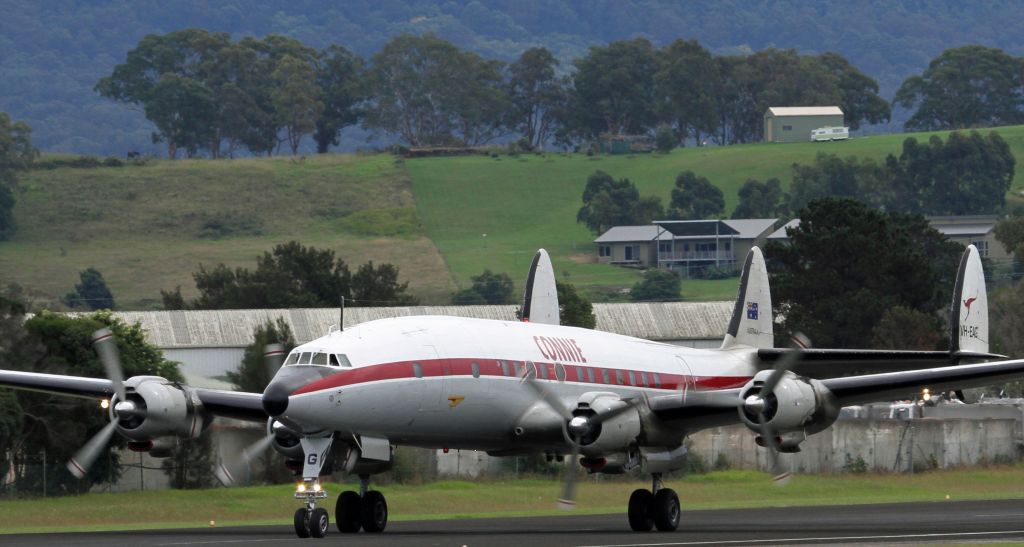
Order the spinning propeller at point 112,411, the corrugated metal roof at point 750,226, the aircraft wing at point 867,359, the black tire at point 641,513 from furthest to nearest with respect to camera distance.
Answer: the corrugated metal roof at point 750,226 → the aircraft wing at point 867,359 → the black tire at point 641,513 → the spinning propeller at point 112,411

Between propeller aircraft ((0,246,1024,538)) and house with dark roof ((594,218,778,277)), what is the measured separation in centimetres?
14610

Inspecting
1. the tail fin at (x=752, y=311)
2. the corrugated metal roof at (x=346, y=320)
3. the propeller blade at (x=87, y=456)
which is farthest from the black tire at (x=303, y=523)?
the corrugated metal roof at (x=346, y=320)

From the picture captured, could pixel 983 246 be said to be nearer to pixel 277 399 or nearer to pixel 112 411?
pixel 112 411

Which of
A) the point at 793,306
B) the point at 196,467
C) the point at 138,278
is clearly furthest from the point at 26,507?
the point at 138,278

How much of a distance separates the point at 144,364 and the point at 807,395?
29.7 meters

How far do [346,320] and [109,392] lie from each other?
193 feet

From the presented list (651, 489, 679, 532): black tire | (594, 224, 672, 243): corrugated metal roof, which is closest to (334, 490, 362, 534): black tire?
(651, 489, 679, 532): black tire

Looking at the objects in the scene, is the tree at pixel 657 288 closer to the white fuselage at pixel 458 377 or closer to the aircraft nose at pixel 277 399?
the white fuselage at pixel 458 377

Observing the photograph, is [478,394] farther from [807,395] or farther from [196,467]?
[196,467]

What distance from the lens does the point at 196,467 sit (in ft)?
164

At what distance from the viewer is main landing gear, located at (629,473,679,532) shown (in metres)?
36.0

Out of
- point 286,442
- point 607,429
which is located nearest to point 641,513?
point 607,429

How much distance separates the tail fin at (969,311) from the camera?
139 ft

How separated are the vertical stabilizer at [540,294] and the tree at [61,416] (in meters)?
13.2
